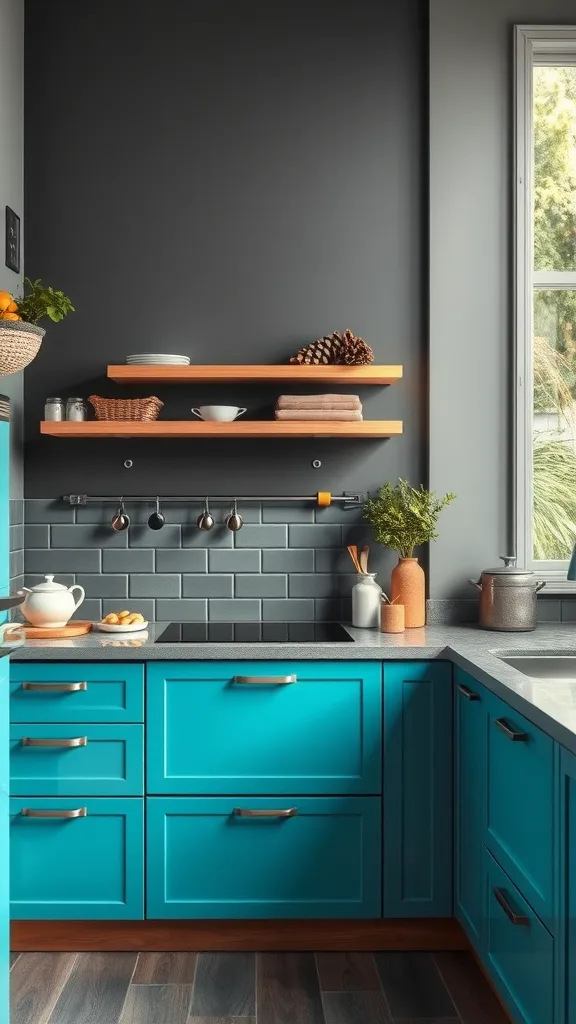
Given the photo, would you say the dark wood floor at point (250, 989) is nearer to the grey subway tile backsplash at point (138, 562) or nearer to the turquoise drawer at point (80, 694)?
the turquoise drawer at point (80, 694)

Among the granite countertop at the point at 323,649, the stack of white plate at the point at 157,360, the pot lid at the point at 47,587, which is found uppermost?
the stack of white plate at the point at 157,360

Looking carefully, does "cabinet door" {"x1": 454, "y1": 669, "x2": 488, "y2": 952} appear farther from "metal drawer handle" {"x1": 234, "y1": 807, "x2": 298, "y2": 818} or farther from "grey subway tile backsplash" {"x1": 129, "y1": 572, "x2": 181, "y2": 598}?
"grey subway tile backsplash" {"x1": 129, "y1": 572, "x2": 181, "y2": 598}

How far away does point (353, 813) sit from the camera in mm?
2732

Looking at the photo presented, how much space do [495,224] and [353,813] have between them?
2.07m

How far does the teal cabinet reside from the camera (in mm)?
2088

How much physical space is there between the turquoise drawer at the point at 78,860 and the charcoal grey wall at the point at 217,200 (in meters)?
1.14

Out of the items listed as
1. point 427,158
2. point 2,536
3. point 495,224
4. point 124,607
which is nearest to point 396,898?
point 124,607

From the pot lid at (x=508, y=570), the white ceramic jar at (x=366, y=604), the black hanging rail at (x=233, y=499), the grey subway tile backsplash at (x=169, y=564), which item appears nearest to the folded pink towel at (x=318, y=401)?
the black hanging rail at (x=233, y=499)

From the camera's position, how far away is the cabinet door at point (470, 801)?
2.43 metres

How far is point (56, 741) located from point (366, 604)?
43.0 inches

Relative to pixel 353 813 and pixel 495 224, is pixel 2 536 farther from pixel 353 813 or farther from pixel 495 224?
pixel 495 224

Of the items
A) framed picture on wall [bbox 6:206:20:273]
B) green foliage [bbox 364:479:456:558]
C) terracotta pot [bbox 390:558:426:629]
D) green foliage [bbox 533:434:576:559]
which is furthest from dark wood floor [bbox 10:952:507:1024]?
framed picture on wall [bbox 6:206:20:273]

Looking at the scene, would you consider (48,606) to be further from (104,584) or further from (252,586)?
(252,586)

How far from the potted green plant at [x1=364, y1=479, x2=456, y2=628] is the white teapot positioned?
107cm
